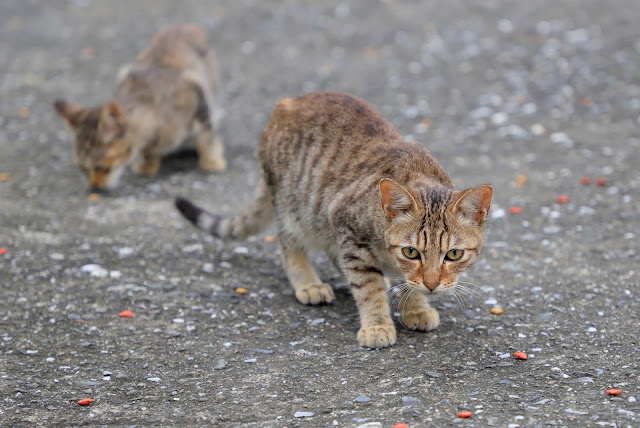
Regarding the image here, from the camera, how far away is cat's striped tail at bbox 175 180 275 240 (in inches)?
213

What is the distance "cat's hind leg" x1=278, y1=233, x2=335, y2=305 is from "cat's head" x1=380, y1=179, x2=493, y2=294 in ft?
3.26

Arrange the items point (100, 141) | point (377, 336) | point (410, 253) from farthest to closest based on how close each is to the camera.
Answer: point (100, 141) < point (377, 336) < point (410, 253)

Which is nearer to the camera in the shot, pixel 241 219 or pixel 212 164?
pixel 241 219

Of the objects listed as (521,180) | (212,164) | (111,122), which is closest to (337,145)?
(521,180)

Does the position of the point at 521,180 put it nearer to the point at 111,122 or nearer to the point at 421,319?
the point at 421,319

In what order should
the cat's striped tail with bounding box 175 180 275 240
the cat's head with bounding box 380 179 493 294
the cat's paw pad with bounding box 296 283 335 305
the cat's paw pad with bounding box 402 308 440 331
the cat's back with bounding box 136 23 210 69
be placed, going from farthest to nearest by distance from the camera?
1. the cat's back with bounding box 136 23 210 69
2. the cat's striped tail with bounding box 175 180 275 240
3. the cat's paw pad with bounding box 296 283 335 305
4. the cat's paw pad with bounding box 402 308 440 331
5. the cat's head with bounding box 380 179 493 294

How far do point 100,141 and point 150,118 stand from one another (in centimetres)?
57

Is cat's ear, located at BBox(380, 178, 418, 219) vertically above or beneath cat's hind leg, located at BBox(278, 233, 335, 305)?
above

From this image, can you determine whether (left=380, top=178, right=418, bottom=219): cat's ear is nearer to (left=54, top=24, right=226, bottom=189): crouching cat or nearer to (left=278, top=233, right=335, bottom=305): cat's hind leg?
(left=278, top=233, right=335, bottom=305): cat's hind leg

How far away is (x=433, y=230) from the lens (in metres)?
4.04

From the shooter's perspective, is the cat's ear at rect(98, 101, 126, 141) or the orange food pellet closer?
the orange food pellet

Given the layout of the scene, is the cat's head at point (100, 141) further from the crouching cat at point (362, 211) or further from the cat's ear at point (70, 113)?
the crouching cat at point (362, 211)

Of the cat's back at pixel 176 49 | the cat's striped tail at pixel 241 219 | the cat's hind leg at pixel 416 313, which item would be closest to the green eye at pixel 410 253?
the cat's hind leg at pixel 416 313

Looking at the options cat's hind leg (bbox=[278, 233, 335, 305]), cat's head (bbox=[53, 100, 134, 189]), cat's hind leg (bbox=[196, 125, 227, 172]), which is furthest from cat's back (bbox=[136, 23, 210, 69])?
cat's hind leg (bbox=[278, 233, 335, 305])
